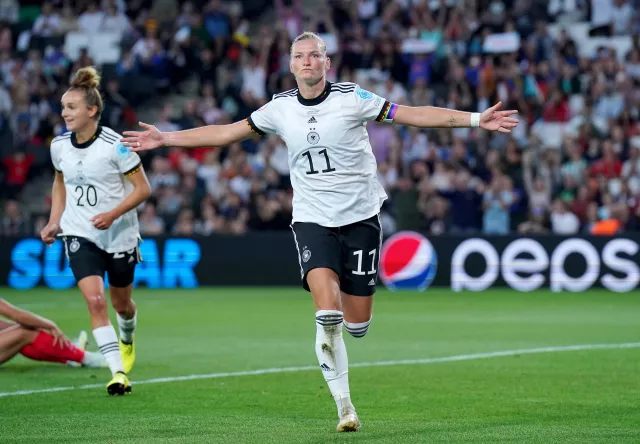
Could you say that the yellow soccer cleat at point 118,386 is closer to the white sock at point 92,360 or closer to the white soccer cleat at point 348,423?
the white sock at point 92,360

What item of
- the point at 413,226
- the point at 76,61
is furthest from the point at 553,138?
the point at 76,61

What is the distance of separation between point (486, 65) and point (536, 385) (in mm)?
16545

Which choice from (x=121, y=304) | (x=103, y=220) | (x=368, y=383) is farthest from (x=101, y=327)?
(x=368, y=383)

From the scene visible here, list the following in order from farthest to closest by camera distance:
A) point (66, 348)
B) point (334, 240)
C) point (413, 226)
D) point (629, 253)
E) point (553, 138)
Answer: point (553, 138)
point (413, 226)
point (629, 253)
point (66, 348)
point (334, 240)

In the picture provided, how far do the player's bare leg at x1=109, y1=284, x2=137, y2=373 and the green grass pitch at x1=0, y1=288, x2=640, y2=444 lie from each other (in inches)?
8.0

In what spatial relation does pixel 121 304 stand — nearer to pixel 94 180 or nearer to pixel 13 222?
pixel 94 180

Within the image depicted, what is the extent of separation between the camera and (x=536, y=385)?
9648 mm

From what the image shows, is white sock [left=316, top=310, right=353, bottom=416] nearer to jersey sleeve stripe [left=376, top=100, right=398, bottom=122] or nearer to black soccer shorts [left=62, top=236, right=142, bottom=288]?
jersey sleeve stripe [left=376, top=100, right=398, bottom=122]

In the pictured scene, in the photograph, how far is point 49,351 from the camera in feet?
35.1

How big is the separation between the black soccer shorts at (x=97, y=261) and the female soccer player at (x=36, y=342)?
0.73m

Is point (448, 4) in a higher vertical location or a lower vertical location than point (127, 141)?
higher

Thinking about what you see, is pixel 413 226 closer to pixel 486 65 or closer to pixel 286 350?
pixel 486 65

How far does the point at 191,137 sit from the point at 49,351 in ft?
11.1

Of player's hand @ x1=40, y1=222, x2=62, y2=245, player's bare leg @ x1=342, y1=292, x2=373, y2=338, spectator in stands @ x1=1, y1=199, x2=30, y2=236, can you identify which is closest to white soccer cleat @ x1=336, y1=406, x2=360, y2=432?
player's bare leg @ x1=342, y1=292, x2=373, y2=338
